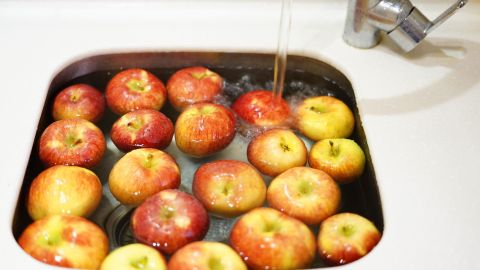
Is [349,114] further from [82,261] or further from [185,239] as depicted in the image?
[82,261]

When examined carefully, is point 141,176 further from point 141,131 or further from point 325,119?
point 325,119

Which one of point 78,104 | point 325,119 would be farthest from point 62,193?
point 325,119

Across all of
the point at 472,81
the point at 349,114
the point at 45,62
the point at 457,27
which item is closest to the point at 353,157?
the point at 349,114

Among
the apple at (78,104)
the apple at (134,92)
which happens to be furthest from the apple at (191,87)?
the apple at (78,104)

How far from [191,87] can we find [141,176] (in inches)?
8.7

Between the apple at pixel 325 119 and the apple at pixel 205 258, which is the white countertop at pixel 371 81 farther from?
the apple at pixel 205 258

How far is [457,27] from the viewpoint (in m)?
1.07

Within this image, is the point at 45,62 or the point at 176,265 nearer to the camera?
the point at 176,265

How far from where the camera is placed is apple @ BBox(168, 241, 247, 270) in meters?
0.71

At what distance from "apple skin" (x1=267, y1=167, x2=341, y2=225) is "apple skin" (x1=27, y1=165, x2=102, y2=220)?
25 cm

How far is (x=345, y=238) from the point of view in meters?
0.76

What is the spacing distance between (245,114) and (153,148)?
6.6 inches

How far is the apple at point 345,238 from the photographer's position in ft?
2.46

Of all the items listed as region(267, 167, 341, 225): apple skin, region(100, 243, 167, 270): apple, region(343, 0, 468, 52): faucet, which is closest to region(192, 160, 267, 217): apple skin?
region(267, 167, 341, 225): apple skin
